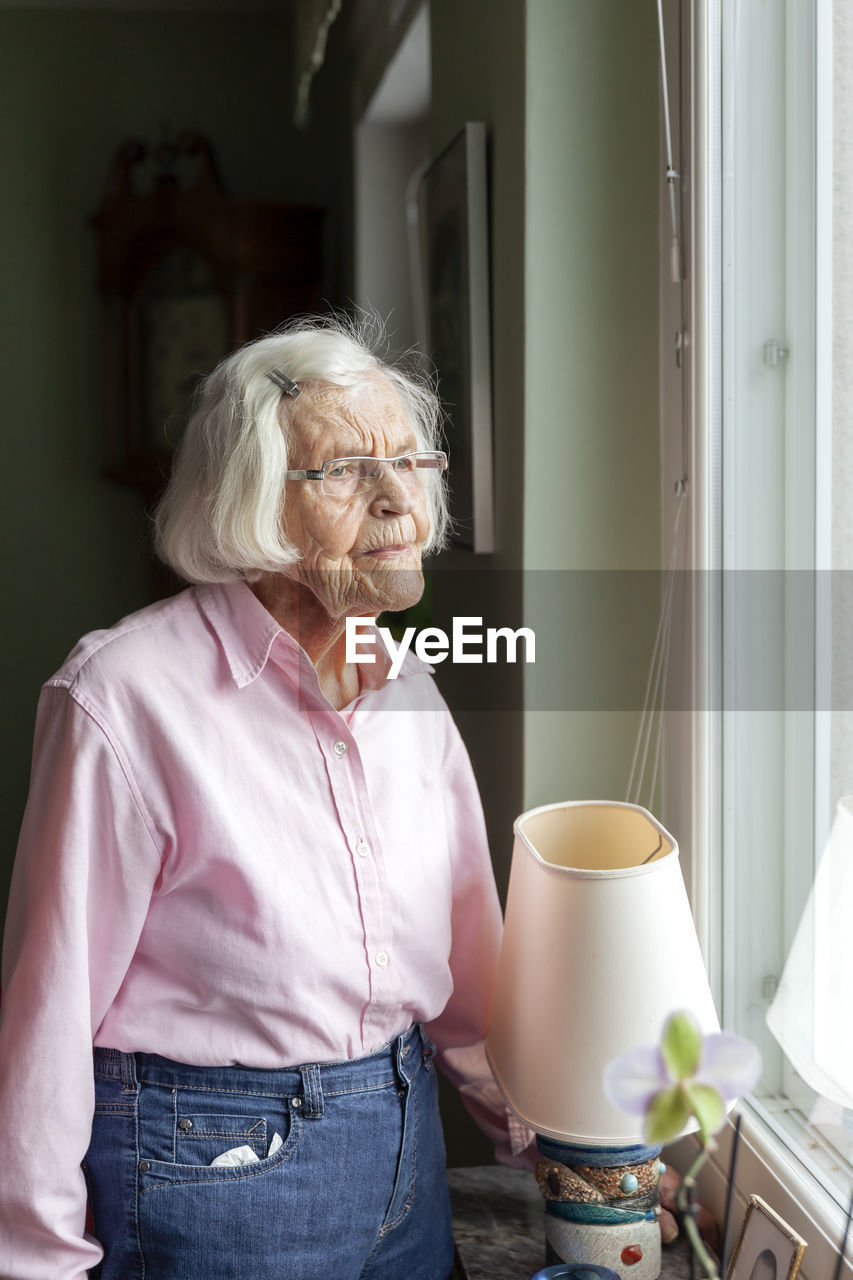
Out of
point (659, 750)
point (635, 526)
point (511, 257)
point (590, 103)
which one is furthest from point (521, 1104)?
point (590, 103)

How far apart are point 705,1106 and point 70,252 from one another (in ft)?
8.77

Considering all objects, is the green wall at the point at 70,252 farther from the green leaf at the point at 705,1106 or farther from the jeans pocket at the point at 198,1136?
the green leaf at the point at 705,1106

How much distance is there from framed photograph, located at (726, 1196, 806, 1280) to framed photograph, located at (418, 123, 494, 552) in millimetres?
851

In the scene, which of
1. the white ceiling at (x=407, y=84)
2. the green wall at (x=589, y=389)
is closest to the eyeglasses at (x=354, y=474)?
the green wall at (x=589, y=389)

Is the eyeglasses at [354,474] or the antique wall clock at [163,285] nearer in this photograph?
the eyeglasses at [354,474]

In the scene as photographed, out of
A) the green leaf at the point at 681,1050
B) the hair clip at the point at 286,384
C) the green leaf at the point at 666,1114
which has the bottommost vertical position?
the green leaf at the point at 666,1114

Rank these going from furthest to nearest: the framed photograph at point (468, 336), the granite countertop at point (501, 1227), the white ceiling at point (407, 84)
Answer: the white ceiling at point (407, 84) < the framed photograph at point (468, 336) < the granite countertop at point (501, 1227)

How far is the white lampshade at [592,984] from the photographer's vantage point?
976 millimetres

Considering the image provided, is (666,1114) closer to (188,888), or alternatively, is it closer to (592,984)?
(592,984)

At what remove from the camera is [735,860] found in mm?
1212

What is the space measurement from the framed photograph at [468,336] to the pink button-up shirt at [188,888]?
498mm

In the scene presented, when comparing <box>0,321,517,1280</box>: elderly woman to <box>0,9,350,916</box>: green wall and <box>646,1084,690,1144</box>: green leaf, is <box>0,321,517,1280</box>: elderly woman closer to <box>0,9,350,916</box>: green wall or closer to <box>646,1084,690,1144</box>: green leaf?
<box>646,1084,690,1144</box>: green leaf

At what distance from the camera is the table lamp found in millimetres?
977

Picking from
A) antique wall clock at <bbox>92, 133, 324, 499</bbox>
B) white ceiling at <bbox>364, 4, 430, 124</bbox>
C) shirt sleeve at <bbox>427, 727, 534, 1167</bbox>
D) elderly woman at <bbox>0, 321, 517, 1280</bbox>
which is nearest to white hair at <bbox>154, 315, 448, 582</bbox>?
elderly woman at <bbox>0, 321, 517, 1280</bbox>
